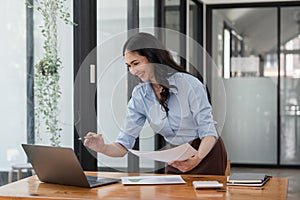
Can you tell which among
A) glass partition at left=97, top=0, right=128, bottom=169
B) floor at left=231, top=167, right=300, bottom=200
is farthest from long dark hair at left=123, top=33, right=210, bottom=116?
floor at left=231, top=167, right=300, bottom=200

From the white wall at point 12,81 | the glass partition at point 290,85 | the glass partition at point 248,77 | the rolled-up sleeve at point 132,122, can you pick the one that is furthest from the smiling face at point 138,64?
the glass partition at point 290,85

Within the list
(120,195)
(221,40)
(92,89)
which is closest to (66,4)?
(92,89)

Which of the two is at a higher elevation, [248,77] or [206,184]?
[248,77]

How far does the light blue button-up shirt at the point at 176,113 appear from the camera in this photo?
271cm

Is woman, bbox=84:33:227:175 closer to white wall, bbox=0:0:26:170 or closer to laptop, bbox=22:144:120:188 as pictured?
laptop, bbox=22:144:120:188

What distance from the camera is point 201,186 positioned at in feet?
7.53

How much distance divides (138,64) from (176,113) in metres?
0.34

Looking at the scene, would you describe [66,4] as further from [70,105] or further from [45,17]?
[70,105]

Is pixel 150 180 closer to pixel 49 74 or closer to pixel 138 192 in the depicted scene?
pixel 138 192

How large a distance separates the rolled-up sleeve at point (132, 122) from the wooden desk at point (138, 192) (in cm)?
39

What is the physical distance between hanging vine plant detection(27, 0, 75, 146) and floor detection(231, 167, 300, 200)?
2.79 meters

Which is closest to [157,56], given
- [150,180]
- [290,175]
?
[150,180]

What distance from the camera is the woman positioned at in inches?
104

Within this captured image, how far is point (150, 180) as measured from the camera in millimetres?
2486
